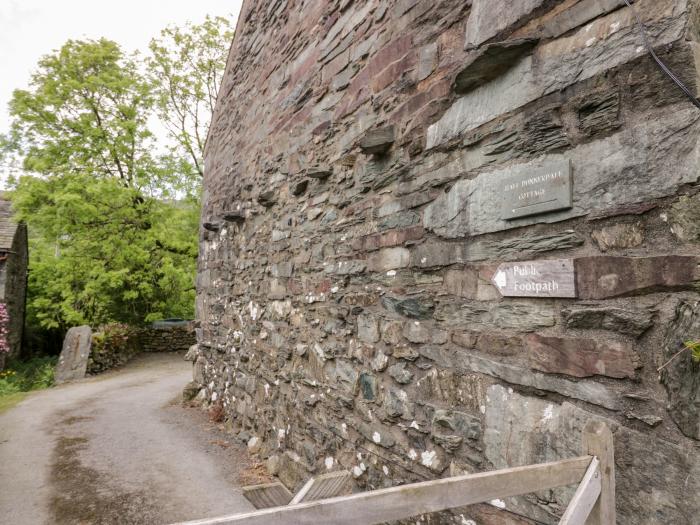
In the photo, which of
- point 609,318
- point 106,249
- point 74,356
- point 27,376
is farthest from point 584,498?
point 27,376

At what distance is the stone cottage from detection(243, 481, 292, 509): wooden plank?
12.2 metres

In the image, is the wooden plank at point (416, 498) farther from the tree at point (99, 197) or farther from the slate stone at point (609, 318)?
the tree at point (99, 197)

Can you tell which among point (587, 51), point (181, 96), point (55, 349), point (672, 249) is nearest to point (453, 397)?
point (672, 249)

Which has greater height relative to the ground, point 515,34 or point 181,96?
point 181,96

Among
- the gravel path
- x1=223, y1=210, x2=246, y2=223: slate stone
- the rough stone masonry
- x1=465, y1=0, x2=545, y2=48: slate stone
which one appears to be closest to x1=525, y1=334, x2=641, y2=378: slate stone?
the rough stone masonry

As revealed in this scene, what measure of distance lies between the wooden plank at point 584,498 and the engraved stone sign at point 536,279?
625mm

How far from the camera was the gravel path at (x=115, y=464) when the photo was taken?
3.52m

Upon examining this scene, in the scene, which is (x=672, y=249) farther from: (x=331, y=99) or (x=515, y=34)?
(x=331, y=99)

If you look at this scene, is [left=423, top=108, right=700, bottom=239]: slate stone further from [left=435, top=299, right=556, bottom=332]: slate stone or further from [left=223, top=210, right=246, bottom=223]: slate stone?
[left=223, top=210, right=246, bottom=223]: slate stone

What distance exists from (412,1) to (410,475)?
2.80 m

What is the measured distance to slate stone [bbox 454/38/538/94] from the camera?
1.88 meters

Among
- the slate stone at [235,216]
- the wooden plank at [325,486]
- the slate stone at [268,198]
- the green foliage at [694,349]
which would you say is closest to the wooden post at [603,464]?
the green foliage at [694,349]

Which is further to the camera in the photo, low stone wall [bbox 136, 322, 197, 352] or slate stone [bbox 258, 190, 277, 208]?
low stone wall [bbox 136, 322, 197, 352]

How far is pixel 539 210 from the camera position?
178cm
